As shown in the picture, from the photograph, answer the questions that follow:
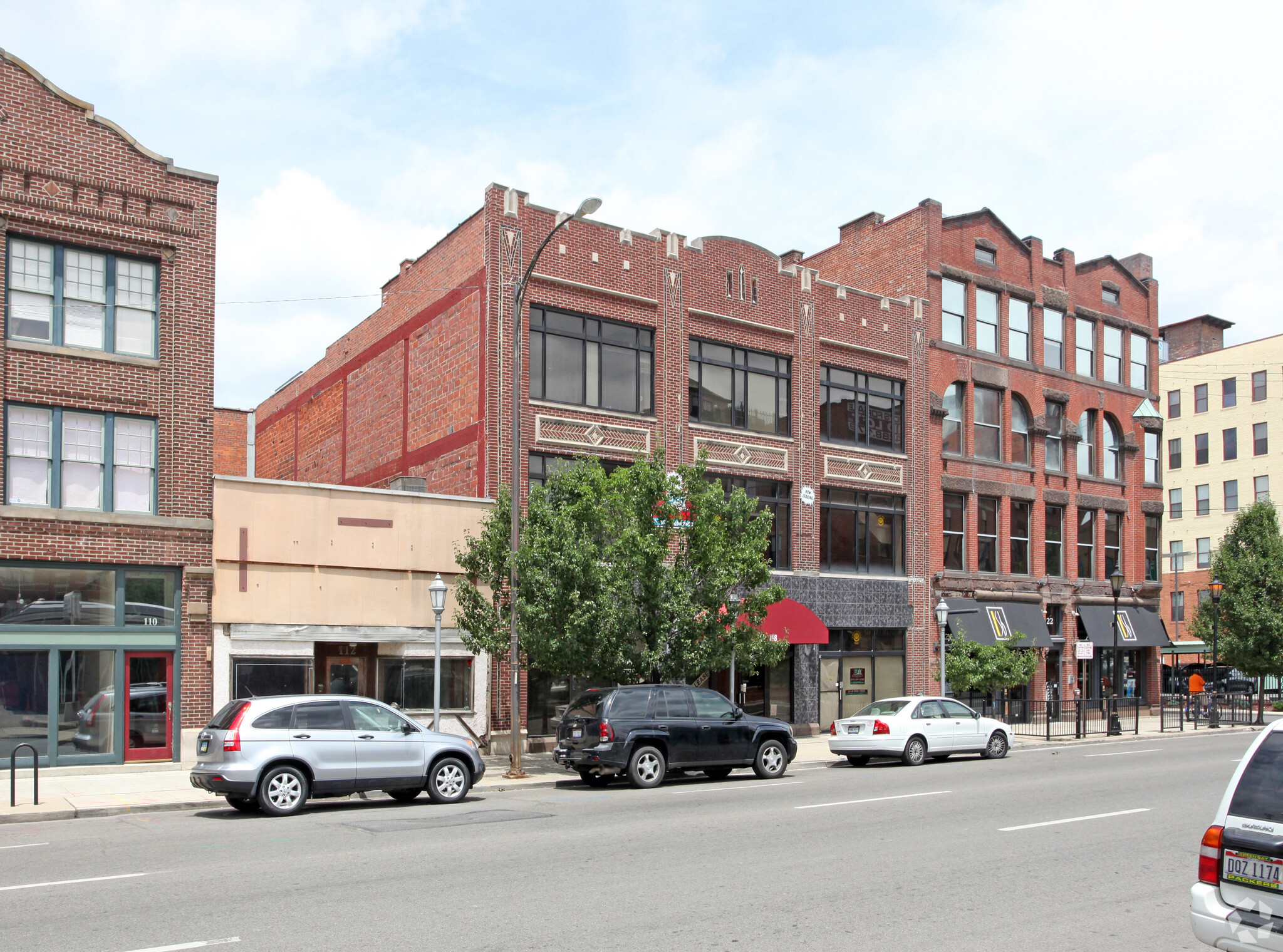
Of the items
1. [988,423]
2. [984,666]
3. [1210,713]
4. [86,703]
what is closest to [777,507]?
[984,666]

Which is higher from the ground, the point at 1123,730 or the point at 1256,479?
the point at 1256,479

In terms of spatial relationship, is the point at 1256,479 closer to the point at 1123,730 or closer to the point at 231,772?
the point at 1123,730

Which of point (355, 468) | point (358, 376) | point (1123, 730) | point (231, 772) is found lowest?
point (1123, 730)

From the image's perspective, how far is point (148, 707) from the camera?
2217 cm

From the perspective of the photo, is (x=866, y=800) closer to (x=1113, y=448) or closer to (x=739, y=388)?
(x=739, y=388)

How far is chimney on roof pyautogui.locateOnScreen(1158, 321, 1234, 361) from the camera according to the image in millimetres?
72625

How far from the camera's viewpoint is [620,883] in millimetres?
10078

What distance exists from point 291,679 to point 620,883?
15.2 m

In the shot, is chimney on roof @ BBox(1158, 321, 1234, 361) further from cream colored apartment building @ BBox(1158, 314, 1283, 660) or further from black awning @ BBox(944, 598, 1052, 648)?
black awning @ BBox(944, 598, 1052, 648)

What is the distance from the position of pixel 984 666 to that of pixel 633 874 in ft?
81.6

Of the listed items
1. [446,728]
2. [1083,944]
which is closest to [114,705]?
[446,728]

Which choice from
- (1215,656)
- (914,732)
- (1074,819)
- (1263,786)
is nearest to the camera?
(1263,786)

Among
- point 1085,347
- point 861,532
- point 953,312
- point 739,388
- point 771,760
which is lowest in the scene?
point 771,760

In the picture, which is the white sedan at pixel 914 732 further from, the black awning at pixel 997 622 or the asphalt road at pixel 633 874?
the black awning at pixel 997 622
